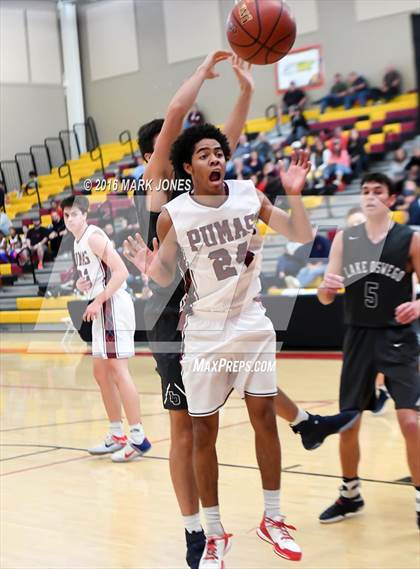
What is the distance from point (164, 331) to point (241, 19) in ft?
4.03

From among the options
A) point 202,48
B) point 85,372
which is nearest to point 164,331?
point 85,372

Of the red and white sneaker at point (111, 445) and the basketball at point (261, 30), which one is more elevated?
the basketball at point (261, 30)

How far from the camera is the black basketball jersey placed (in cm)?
402

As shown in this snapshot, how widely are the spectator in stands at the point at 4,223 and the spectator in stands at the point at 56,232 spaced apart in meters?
0.25

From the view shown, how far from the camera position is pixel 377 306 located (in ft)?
13.5

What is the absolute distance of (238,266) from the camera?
10.6ft

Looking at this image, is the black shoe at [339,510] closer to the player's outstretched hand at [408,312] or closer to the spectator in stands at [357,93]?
the player's outstretched hand at [408,312]

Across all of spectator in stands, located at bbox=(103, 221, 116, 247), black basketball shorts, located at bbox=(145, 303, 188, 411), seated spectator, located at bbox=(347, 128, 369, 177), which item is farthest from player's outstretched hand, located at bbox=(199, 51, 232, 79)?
seated spectator, located at bbox=(347, 128, 369, 177)

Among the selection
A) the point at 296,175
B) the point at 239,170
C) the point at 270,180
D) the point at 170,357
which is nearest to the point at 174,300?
the point at 170,357

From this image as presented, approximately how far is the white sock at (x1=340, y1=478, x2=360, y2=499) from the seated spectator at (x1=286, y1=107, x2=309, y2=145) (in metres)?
11.3

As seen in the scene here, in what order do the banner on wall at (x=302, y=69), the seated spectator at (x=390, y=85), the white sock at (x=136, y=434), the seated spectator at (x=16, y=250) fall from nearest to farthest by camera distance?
the seated spectator at (x=16, y=250) → the white sock at (x=136, y=434) → the seated spectator at (x=390, y=85) → the banner on wall at (x=302, y=69)

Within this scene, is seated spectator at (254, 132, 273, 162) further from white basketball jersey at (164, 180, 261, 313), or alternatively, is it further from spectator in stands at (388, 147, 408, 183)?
white basketball jersey at (164, 180, 261, 313)

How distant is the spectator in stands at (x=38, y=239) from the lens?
16.3ft

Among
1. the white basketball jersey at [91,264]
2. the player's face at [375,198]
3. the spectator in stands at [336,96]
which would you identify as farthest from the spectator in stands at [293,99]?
the player's face at [375,198]
